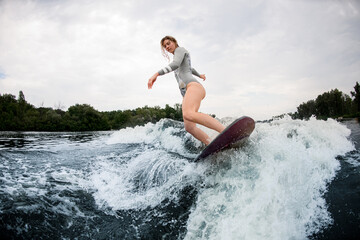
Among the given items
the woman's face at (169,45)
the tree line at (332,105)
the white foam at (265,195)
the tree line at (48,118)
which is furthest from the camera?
the tree line at (332,105)

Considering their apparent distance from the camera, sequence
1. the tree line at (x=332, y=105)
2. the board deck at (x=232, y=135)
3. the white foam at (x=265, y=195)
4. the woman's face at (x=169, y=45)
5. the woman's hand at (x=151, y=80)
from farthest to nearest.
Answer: the tree line at (x=332, y=105), the woman's face at (x=169, y=45), the woman's hand at (x=151, y=80), the board deck at (x=232, y=135), the white foam at (x=265, y=195)

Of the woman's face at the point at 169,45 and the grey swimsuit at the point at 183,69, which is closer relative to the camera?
the grey swimsuit at the point at 183,69

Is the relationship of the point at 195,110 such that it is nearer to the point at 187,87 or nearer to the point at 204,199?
the point at 187,87

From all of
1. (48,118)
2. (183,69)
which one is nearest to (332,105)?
Result: (183,69)

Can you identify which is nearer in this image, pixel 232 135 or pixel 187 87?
pixel 232 135

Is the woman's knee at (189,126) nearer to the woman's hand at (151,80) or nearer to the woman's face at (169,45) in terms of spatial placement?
the woman's hand at (151,80)

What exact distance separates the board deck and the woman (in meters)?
0.27

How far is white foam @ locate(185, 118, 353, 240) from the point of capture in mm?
1964

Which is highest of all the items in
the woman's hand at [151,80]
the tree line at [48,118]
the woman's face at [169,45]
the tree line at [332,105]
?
the tree line at [332,105]

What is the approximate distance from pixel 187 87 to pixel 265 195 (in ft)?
7.20

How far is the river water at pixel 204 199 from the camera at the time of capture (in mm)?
1989

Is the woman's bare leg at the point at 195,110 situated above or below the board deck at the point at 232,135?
above

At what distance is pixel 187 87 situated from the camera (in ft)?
11.7

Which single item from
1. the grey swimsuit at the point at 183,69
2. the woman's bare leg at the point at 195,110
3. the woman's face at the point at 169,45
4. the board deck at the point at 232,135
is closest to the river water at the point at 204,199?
the board deck at the point at 232,135
